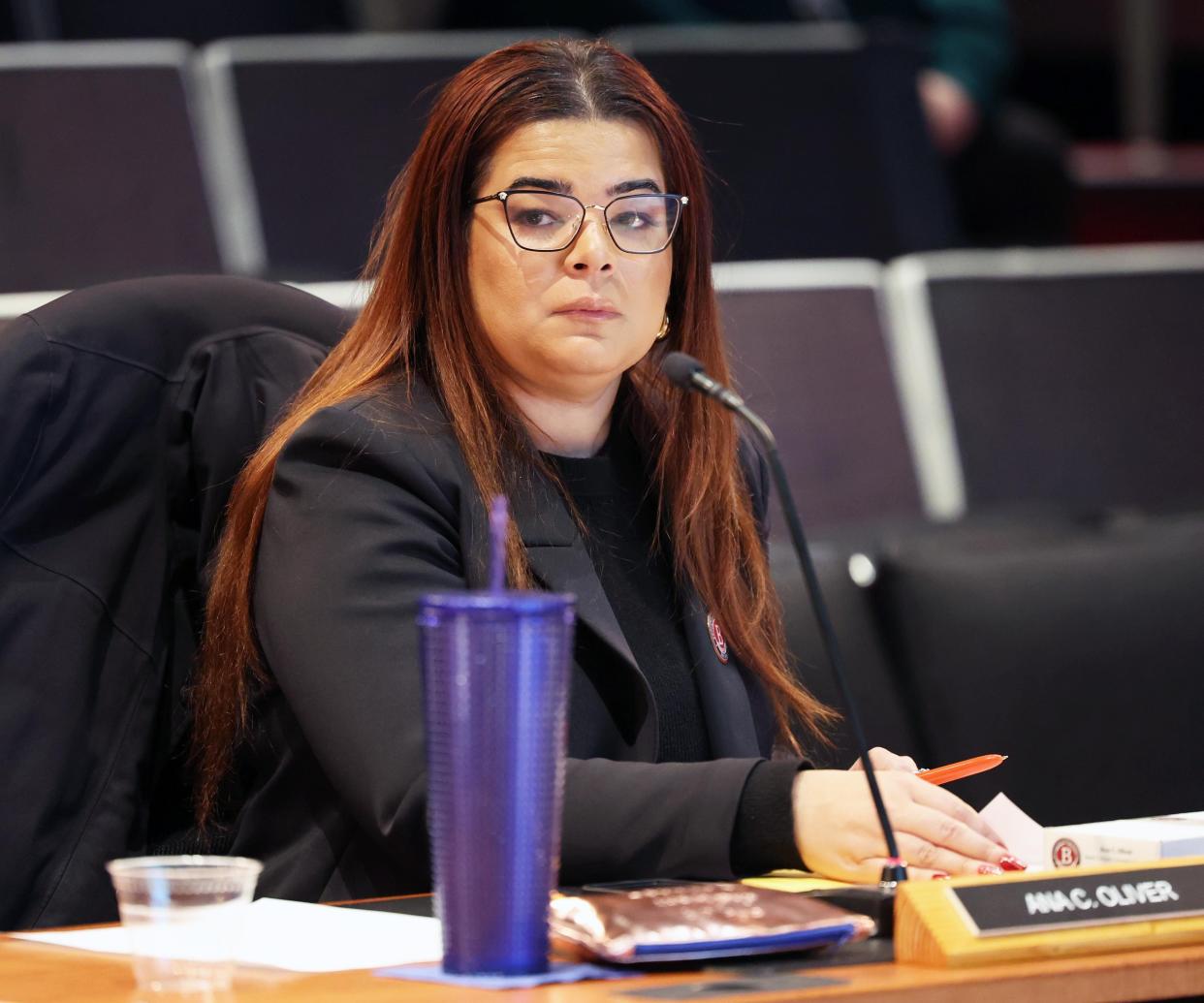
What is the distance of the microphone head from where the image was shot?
142 cm

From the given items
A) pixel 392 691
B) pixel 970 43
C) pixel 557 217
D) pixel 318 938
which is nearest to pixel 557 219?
pixel 557 217

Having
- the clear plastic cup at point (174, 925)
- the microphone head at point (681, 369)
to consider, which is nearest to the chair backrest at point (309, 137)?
the microphone head at point (681, 369)

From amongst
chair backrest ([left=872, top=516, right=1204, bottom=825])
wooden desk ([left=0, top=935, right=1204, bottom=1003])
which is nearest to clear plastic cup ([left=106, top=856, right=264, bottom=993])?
wooden desk ([left=0, top=935, right=1204, bottom=1003])

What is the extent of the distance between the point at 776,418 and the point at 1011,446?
0.51 meters

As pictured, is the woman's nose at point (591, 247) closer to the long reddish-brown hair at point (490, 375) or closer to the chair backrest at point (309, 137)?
the long reddish-brown hair at point (490, 375)

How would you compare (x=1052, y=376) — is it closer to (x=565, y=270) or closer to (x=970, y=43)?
(x=970, y=43)

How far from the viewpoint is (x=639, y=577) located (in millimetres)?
1977

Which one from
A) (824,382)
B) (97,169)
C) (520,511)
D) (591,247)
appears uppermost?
(97,169)

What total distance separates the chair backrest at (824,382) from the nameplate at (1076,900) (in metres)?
2.06

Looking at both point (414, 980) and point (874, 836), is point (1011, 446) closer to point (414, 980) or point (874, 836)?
point (874, 836)

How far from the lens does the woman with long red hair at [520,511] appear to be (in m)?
1.56

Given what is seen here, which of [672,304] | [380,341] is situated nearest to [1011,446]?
[672,304]

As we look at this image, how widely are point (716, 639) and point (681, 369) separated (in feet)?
1.95

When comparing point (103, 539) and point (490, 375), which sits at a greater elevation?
point (490, 375)
